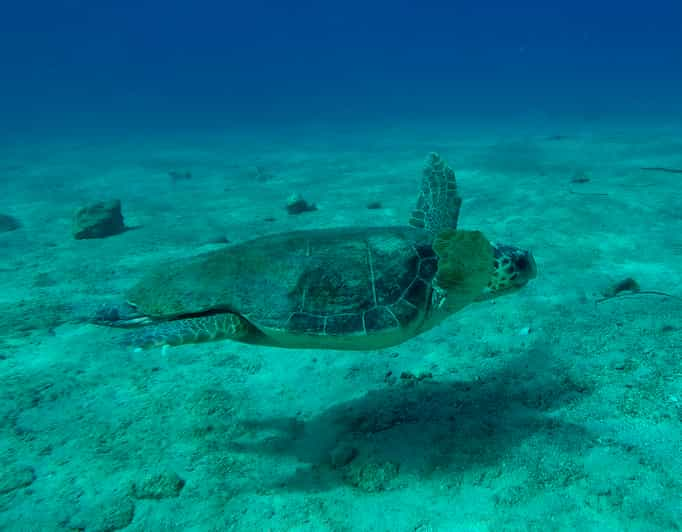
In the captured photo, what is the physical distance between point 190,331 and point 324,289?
1.05 meters

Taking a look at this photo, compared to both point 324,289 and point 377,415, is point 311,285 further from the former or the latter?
point 377,415

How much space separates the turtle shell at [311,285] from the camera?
3.32 m

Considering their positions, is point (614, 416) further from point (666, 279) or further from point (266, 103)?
point (266, 103)

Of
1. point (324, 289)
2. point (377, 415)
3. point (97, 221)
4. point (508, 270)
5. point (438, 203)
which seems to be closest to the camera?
point (324, 289)

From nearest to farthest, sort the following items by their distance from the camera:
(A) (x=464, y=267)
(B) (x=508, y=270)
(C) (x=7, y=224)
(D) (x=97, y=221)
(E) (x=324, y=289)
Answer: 1. (A) (x=464, y=267)
2. (E) (x=324, y=289)
3. (B) (x=508, y=270)
4. (D) (x=97, y=221)
5. (C) (x=7, y=224)

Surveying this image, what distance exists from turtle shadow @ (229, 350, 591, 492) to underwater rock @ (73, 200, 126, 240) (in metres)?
7.47

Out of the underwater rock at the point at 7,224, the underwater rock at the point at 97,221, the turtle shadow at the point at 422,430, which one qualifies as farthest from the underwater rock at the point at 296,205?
the turtle shadow at the point at 422,430

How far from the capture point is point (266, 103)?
8456 centimetres

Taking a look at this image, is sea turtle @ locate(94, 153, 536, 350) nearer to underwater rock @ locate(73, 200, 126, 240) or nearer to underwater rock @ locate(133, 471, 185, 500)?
underwater rock @ locate(133, 471, 185, 500)

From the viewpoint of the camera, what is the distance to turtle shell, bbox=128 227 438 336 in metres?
3.32

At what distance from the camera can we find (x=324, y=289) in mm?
3422

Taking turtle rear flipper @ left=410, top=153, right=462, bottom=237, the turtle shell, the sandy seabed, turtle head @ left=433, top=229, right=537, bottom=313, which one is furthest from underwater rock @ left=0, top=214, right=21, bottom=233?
turtle head @ left=433, top=229, right=537, bottom=313

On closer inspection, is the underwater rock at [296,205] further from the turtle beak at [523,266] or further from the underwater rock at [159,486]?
the underwater rock at [159,486]

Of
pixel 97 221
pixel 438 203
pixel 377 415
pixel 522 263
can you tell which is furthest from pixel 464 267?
pixel 97 221
